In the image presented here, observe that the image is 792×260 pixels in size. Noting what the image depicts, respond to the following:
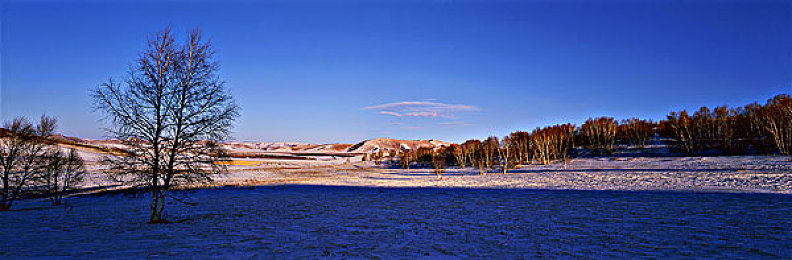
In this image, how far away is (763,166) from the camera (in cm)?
2934

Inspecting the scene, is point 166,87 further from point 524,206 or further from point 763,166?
point 763,166

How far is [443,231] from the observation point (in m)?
10.2

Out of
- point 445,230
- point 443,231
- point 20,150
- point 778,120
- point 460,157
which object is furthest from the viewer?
point 460,157

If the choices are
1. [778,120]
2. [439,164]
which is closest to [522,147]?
[439,164]

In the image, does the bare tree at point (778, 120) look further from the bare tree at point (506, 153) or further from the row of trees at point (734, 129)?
the bare tree at point (506, 153)

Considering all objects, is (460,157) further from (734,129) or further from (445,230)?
(445,230)

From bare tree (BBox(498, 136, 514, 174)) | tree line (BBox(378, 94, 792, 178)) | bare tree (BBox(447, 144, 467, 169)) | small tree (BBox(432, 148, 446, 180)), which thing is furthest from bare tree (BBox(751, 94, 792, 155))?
bare tree (BBox(447, 144, 467, 169))

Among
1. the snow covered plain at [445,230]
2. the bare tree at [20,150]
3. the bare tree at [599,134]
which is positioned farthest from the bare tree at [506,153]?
the bare tree at [20,150]

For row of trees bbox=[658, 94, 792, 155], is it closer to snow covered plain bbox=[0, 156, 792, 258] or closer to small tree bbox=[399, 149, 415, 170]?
snow covered plain bbox=[0, 156, 792, 258]

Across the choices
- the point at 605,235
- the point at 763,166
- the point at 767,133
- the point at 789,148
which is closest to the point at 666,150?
the point at 767,133

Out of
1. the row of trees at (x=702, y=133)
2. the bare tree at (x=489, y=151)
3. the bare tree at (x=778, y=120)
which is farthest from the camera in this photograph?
the bare tree at (x=489, y=151)

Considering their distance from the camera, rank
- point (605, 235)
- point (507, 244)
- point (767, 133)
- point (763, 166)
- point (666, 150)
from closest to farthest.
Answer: point (507, 244) → point (605, 235) → point (763, 166) → point (767, 133) → point (666, 150)

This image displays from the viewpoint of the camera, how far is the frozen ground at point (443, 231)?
763cm

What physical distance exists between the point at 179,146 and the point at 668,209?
16788mm
